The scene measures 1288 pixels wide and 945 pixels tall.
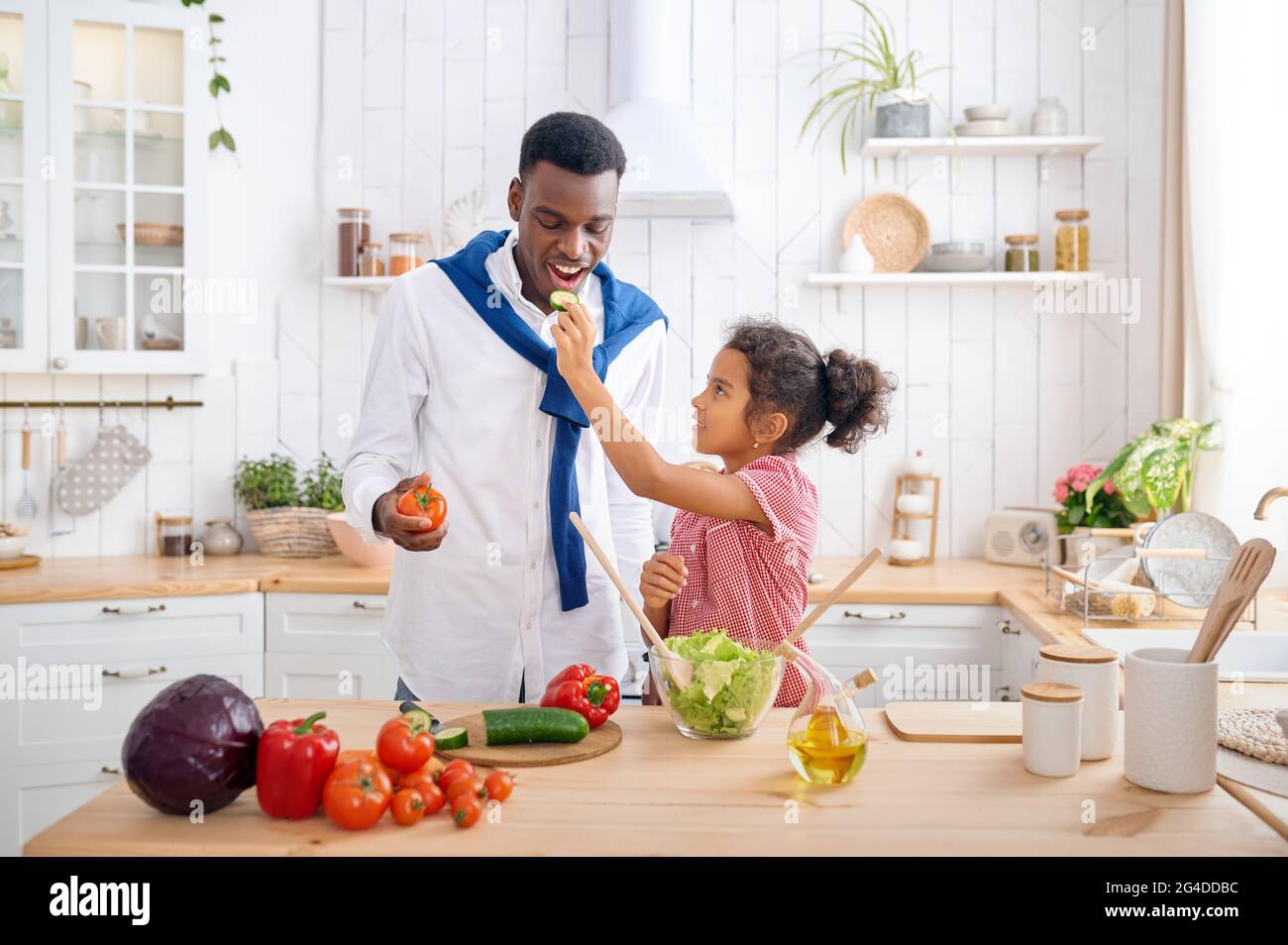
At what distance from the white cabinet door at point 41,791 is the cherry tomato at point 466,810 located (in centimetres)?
211

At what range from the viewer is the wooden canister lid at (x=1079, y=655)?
1.35 m

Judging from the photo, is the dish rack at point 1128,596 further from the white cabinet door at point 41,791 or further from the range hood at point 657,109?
the white cabinet door at point 41,791

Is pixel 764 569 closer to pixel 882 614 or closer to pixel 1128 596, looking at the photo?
pixel 1128 596

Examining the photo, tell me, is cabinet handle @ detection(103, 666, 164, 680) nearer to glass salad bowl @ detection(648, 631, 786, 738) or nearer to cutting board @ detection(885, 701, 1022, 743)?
glass salad bowl @ detection(648, 631, 786, 738)

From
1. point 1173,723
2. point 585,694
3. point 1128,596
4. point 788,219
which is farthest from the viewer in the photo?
point 788,219

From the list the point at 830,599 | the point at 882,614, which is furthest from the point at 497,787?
the point at 882,614

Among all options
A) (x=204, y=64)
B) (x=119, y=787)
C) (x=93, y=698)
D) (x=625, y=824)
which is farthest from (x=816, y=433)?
(x=204, y=64)

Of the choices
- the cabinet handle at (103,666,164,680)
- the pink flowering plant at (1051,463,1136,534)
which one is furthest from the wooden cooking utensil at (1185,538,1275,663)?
the cabinet handle at (103,666,164,680)

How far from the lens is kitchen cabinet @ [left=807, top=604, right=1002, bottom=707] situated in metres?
2.89

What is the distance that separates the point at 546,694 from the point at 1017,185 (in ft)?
8.69

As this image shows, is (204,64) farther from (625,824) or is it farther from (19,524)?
(625,824)

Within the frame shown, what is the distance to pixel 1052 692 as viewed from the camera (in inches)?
51.3

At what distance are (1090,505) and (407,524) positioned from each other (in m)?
2.12
